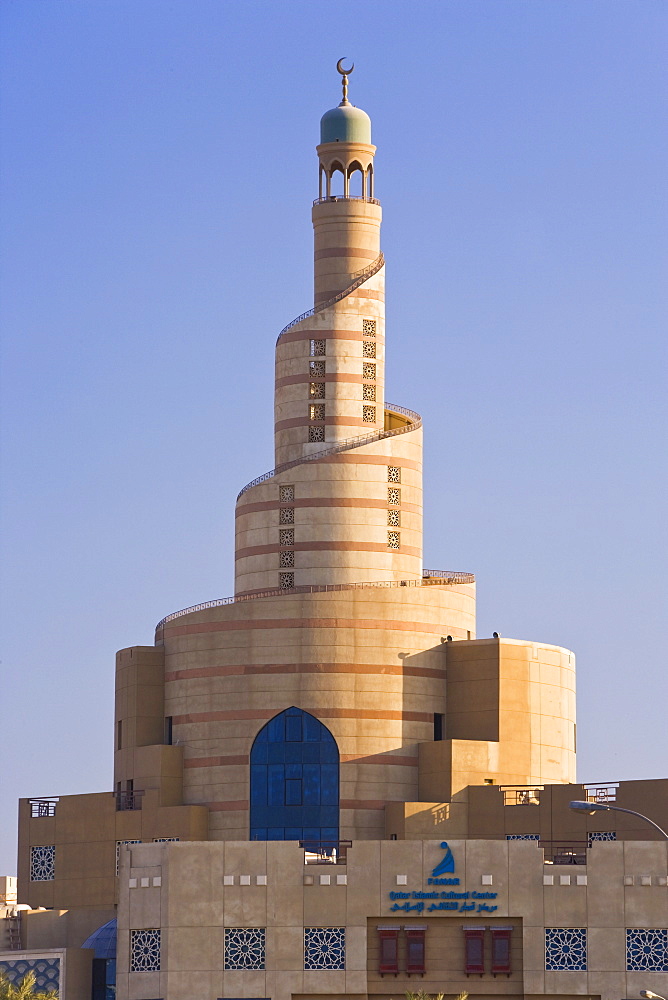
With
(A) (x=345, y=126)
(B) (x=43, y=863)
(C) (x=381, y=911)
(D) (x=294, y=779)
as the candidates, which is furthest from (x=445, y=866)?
(A) (x=345, y=126)

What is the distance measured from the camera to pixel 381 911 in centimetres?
7888

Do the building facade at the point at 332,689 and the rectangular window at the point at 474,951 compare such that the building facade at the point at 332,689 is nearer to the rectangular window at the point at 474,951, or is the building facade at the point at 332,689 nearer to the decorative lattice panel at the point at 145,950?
the decorative lattice panel at the point at 145,950

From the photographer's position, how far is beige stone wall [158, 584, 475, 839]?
330ft

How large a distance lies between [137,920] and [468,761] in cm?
2415

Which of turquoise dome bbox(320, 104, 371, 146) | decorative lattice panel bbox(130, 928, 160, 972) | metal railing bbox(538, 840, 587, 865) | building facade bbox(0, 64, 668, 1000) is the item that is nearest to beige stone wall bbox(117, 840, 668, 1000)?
decorative lattice panel bbox(130, 928, 160, 972)

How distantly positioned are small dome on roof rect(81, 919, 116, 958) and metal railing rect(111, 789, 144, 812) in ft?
33.1

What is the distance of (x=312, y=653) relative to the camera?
101m

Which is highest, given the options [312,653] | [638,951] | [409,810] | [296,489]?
[296,489]

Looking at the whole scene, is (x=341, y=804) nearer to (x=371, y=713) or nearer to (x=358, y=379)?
(x=371, y=713)

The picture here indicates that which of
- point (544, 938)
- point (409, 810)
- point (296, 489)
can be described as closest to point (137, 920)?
point (544, 938)

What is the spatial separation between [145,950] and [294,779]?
21.7 meters

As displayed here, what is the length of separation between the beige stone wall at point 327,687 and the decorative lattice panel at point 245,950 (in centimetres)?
2146

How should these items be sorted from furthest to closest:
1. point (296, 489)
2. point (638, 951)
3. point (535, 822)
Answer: point (296, 489), point (535, 822), point (638, 951)

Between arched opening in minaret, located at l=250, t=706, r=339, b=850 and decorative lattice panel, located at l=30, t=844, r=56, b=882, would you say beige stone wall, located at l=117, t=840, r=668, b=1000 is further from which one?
decorative lattice panel, located at l=30, t=844, r=56, b=882
